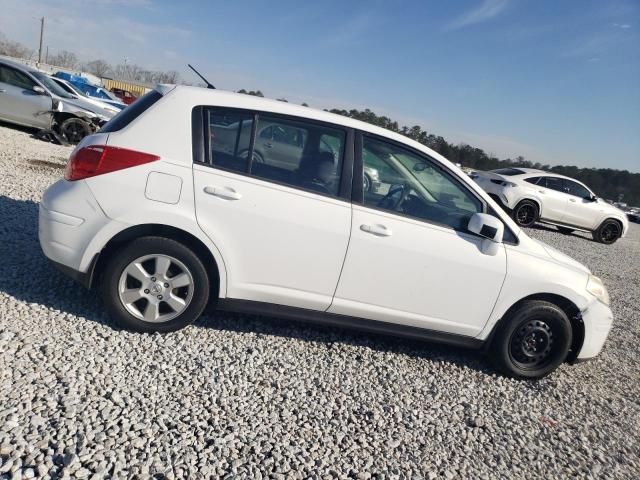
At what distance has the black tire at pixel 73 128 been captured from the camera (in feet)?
38.6

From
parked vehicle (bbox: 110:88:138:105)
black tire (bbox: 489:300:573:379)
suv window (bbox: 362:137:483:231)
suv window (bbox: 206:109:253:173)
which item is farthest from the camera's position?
parked vehicle (bbox: 110:88:138:105)

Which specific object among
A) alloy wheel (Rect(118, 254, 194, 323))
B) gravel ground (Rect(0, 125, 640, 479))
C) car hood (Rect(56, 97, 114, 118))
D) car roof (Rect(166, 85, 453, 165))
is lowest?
gravel ground (Rect(0, 125, 640, 479))

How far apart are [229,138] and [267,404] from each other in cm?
180

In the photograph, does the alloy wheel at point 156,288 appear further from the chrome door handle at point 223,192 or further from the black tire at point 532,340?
the black tire at point 532,340

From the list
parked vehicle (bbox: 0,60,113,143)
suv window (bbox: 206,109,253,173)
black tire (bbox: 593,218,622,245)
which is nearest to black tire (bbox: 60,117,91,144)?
parked vehicle (bbox: 0,60,113,143)

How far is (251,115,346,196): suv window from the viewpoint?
3.38 metres

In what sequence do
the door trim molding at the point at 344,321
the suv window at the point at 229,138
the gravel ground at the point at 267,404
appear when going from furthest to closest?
the door trim molding at the point at 344,321 → the suv window at the point at 229,138 → the gravel ground at the point at 267,404

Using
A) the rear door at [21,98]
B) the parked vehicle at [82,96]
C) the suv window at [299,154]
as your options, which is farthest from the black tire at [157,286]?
the parked vehicle at [82,96]

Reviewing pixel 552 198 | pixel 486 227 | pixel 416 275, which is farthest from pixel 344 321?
pixel 552 198

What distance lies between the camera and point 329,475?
243 cm

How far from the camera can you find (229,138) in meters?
3.36

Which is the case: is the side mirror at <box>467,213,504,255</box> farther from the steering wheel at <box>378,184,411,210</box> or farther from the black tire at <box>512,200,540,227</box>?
the black tire at <box>512,200,540,227</box>

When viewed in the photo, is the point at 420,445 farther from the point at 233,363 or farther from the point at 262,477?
the point at 233,363

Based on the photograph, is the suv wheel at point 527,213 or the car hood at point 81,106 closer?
the car hood at point 81,106
